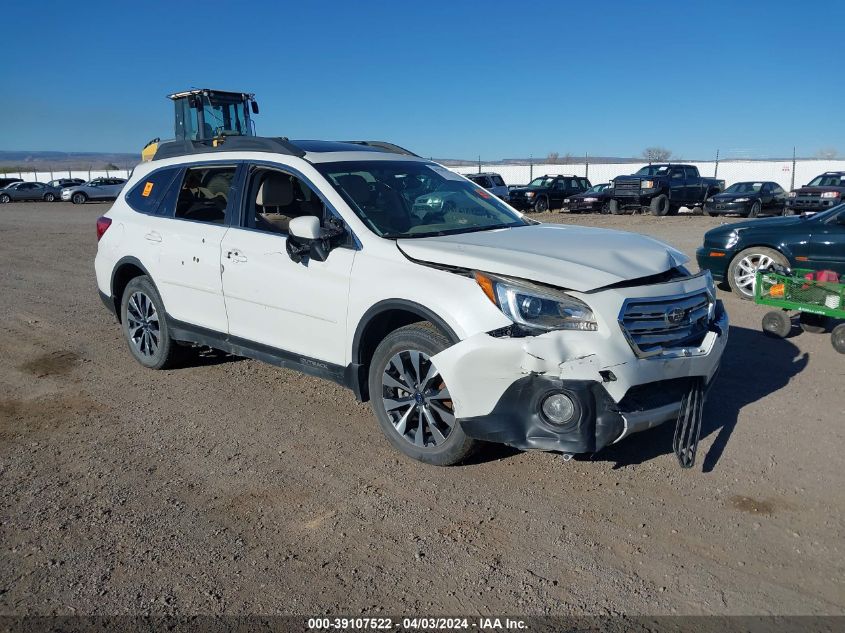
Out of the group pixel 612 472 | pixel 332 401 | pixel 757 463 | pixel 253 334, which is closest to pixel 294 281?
pixel 253 334

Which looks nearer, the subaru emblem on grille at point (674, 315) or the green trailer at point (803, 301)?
the subaru emblem on grille at point (674, 315)

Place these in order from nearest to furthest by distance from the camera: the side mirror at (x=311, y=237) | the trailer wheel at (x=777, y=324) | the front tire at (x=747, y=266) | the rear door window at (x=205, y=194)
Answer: the side mirror at (x=311, y=237) → the rear door window at (x=205, y=194) → the trailer wheel at (x=777, y=324) → the front tire at (x=747, y=266)

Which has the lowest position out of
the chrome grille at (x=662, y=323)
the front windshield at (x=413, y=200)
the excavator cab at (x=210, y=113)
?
the chrome grille at (x=662, y=323)

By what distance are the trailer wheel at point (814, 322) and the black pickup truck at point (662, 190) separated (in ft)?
67.1

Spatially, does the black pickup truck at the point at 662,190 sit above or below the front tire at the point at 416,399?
above

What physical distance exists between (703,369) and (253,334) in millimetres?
3047

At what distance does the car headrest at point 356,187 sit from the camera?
488 cm

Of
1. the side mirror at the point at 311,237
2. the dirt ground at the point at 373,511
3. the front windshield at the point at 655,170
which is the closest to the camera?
the dirt ground at the point at 373,511

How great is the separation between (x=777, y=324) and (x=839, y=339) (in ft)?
2.21

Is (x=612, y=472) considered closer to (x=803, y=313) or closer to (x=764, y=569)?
(x=764, y=569)

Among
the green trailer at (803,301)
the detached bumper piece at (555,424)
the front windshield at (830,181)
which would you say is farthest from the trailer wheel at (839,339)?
the front windshield at (830,181)

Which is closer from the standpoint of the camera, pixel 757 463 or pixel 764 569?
pixel 764 569

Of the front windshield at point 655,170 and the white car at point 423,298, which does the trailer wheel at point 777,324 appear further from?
the front windshield at point 655,170

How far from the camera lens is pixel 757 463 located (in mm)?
4375
